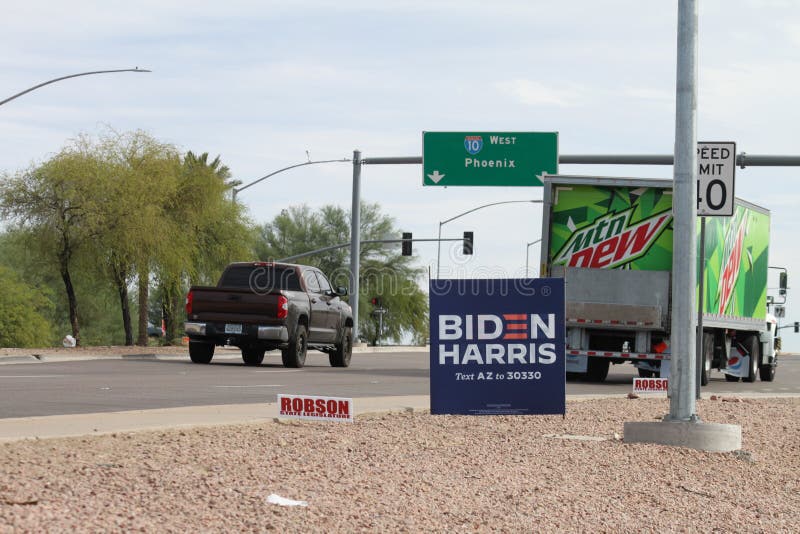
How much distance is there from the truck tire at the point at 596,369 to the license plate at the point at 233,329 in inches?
286

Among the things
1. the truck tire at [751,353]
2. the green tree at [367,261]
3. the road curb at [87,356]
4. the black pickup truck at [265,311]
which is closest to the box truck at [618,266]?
the truck tire at [751,353]

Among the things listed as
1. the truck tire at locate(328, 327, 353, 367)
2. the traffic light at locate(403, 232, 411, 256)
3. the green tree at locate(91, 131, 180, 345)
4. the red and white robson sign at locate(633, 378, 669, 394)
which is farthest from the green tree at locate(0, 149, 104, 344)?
the red and white robson sign at locate(633, 378, 669, 394)

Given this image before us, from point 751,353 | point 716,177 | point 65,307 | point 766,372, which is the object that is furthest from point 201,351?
point 65,307

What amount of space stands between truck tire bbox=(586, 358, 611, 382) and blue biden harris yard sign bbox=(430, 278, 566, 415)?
14.0 m

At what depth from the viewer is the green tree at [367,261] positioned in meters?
88.4

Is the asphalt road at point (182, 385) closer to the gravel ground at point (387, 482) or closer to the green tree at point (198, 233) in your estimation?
the gravel ground at point (387, 482)

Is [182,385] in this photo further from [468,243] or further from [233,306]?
[468,243]

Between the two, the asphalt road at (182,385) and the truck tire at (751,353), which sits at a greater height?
the truck tire at (751,353)

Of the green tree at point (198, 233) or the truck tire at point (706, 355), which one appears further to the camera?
the green tree at point (198, 233)

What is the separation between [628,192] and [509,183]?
1404cm

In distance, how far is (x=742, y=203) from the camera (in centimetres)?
2897

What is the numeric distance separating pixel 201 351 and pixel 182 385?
9.79 metres

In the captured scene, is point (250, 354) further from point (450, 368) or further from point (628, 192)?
point (450, 368)

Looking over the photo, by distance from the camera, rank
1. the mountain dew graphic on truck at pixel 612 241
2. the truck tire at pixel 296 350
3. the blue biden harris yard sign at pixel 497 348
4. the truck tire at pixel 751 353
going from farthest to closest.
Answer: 1. the truck tire at pixel 751 353
2. the truck tire at pixel 296 350
3. the mountain dew graphic on truck at pixel 612 241
4. the blue biden harris yard sign at pixel 497 348
